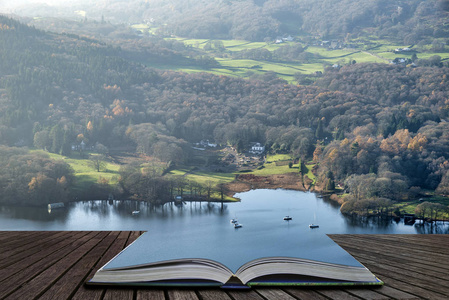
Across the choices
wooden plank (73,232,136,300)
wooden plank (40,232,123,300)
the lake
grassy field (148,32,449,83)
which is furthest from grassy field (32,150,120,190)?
grassy field (148,32,449,83)

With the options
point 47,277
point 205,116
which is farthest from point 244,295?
point 205,116

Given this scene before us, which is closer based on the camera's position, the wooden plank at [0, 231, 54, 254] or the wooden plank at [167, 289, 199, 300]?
the wooden plank at [167, 289, 199, 300]

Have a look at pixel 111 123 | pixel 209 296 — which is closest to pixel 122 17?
pixel 111 123

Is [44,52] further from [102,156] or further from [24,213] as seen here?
[24,213]

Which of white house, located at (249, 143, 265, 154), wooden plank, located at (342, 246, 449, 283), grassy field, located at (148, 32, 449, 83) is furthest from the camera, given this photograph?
grassy field, located at (148, 32, 449, 83)

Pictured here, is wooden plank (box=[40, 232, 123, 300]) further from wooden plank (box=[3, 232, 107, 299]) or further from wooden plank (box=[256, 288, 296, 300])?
wooden plank (box=[256, 288, 296, 300])

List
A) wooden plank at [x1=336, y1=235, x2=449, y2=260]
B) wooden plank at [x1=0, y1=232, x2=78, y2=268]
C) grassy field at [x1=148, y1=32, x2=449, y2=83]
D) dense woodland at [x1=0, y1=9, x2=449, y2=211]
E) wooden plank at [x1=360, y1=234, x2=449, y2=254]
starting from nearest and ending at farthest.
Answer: wooden plank at [x1=0, y1=232, x2=78, y2=268], wooden plank at [x1=336, y1=235, x2=449, y2=260], wooden plank at [x1=360, y1=234, x2=449, y2=254], dense woodland at [x1=0, y1=9, x2=449, y2=211], grassy field at [x1=148, y1=32, x2=449, y2=83]

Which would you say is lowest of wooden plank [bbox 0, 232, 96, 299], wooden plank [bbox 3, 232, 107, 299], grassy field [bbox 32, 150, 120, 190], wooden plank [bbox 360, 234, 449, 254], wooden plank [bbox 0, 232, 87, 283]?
wooden plank [bbox 360, 234, 449, 254]

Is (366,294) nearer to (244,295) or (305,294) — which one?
(305,294)
